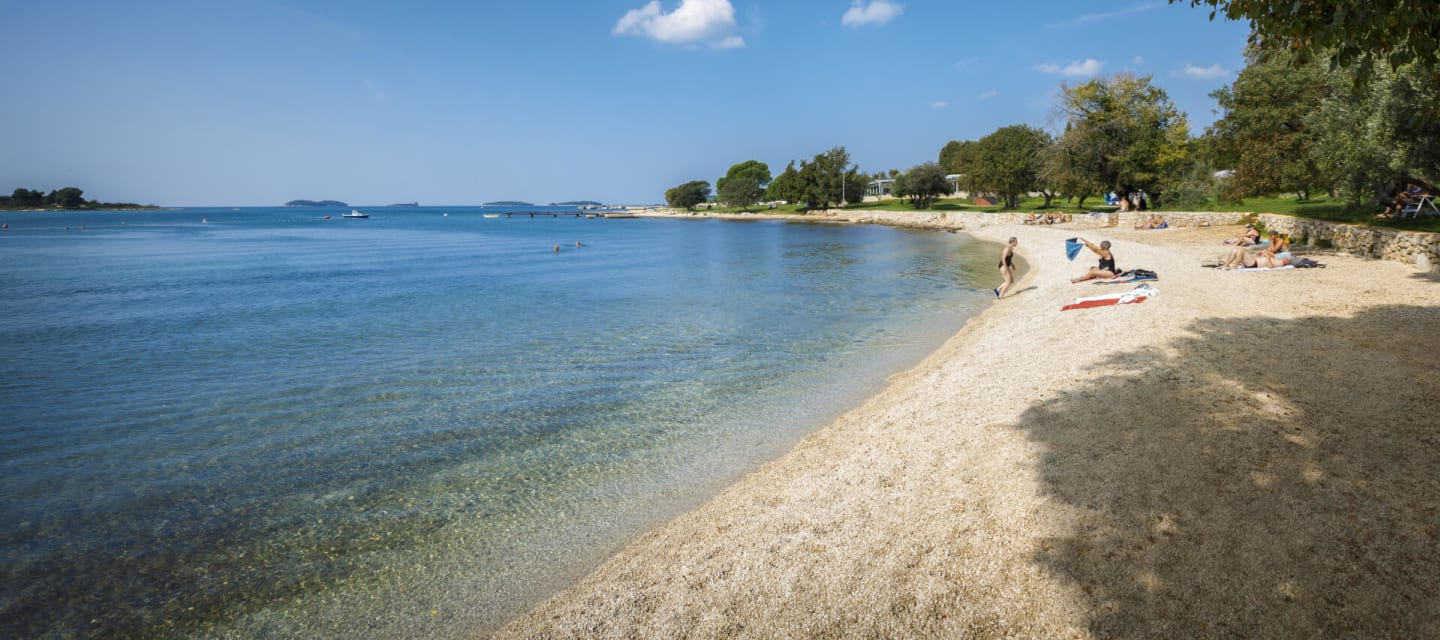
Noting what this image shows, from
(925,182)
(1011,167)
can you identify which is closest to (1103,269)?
(1011,167)

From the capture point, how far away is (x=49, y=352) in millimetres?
16250

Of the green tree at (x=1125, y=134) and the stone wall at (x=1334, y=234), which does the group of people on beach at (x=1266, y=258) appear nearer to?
the stone wall at (x=1334, y=234)

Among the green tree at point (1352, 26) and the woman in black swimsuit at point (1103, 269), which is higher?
the green tree at point (1352, 26)

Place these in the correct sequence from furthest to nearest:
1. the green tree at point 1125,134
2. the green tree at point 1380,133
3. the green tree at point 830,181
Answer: the green tree at point 830,181
the green tree at point 1125,134
the green tree at point 1380,133

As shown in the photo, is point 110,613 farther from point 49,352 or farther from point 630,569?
point 49,352

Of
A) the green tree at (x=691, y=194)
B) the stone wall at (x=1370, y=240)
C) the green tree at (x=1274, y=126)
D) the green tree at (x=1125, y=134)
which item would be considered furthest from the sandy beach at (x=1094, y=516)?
the green tree at (x=691, y=194)

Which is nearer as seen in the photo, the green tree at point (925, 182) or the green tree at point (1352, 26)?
the green tree at point (1352, 26)

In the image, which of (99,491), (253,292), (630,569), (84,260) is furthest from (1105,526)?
(84,260)

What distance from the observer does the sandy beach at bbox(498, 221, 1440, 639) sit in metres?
4.30

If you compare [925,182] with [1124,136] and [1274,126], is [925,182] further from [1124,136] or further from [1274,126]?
[1274,126]

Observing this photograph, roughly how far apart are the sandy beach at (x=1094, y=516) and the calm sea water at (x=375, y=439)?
129 cm

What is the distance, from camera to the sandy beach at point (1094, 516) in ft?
14.1

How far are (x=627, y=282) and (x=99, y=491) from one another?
25319 millimetres

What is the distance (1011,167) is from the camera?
78562 mm
